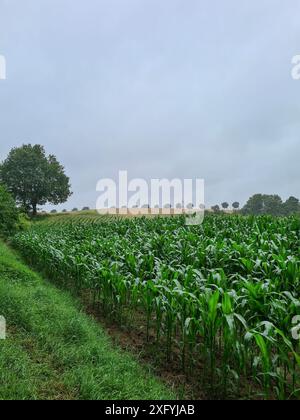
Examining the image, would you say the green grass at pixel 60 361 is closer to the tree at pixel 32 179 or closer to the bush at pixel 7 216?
the bush at pixel 7 216

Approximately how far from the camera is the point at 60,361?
351 cm

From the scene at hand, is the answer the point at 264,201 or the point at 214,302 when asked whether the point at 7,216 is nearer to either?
the point at 214,302

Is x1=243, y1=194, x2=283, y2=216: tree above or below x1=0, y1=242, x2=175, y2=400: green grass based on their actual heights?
above

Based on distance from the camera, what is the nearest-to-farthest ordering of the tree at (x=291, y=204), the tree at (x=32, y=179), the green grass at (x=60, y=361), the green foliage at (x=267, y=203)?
the green grass at (x=60, y=361) → the tree at (x=291, y=204) → the green foliage at (x=267, y=203) → the tree at (x=32, y=179)

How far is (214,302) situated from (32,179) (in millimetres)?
50580

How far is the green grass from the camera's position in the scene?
9.70 feet

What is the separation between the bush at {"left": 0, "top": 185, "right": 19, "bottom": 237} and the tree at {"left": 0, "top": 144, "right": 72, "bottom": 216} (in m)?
29.1

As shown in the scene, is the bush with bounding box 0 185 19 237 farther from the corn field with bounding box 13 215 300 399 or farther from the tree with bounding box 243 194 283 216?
the tree with bounding box 243 194 283 216

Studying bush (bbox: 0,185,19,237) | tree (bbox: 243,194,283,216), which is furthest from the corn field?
tree (bbox: 243,194,283,216)

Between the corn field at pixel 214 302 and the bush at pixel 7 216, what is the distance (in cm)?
1170

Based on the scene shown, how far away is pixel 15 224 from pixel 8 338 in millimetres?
18170

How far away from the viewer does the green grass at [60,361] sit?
296 cm

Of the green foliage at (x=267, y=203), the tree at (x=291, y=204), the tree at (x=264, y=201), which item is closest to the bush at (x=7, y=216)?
the green foliage at (x=267, y=203)

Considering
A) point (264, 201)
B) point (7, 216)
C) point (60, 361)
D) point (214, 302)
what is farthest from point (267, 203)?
point (60, 361)
